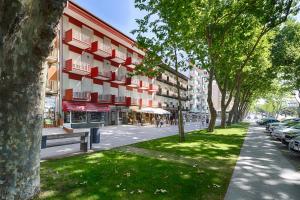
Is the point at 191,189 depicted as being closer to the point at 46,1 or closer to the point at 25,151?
the point at 25,151

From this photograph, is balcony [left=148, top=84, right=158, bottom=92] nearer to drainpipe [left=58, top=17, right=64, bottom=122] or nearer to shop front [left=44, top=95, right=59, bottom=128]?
drainpipe [left=58, top=17, right=64, bottom=122]

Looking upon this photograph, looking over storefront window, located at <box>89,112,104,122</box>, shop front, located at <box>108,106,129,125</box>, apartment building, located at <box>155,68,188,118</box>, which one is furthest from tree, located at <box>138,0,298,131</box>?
apartment building, located at <box>155,68,188,118</box>

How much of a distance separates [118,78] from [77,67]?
365 inches

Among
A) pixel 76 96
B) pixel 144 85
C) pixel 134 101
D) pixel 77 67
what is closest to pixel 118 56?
pixel 134 101

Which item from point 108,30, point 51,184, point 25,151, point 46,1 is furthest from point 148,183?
point 108,30

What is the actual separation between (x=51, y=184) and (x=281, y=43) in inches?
1390

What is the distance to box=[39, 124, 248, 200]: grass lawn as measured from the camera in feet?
20.1

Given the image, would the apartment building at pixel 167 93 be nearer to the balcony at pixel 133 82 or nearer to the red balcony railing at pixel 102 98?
the balcony at pixel 133 82

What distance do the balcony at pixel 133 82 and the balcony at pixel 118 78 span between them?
90 centimetres

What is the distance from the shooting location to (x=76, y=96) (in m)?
30.3

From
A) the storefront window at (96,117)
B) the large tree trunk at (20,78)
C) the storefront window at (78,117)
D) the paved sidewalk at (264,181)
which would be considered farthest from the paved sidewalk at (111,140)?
the storefront window at (96,117)

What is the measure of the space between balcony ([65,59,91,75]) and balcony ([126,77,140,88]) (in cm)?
957

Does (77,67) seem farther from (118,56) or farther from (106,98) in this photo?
(118,56)

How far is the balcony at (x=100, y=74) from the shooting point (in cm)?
3303
